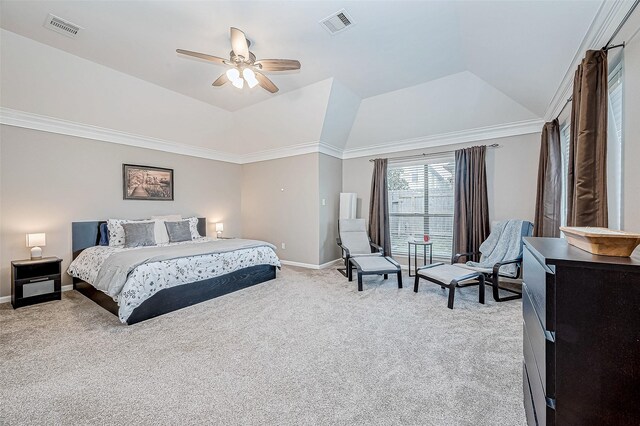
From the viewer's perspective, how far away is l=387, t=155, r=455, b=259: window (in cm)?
512

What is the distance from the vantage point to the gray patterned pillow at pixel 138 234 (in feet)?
14.1

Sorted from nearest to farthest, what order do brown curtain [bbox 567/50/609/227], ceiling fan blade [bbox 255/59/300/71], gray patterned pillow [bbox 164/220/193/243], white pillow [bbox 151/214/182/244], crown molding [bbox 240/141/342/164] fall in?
brown curtain [bbox 567/50/609/227] < ceiling fan blade [bbox 255/59/300/71] < white pillow [bbox 151/214/182/244] < gray patterned pillow [bbox 164/220/193/243] < crown molding [bbox 240/141/342/164]

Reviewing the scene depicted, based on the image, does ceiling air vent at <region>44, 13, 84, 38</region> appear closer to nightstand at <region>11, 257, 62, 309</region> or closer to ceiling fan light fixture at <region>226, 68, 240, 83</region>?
ceiling fan light fixture at <region>226, 68, 240, 83</region>

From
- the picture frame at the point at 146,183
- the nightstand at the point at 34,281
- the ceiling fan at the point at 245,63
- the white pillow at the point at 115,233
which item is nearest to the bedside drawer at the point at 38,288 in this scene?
the nightstand at the point at 34,281

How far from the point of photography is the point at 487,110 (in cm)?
432

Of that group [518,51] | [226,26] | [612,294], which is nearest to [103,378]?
[612,294]

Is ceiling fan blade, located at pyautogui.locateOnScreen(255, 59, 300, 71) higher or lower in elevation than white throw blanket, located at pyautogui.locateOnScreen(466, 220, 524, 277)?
higher

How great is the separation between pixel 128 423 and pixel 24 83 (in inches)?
167

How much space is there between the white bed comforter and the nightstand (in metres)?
0.29

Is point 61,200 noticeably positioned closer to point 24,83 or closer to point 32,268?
point 32,268

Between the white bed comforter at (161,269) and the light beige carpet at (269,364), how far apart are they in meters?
0.34

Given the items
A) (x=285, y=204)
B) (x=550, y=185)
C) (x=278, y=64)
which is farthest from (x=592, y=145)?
(x=285, y=204)

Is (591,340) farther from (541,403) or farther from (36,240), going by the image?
(36,240)

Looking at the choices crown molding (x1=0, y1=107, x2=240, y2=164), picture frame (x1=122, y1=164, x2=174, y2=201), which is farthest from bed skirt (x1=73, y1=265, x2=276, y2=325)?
crown molding (x1=0, y1=107, x2=240, y2=164)
